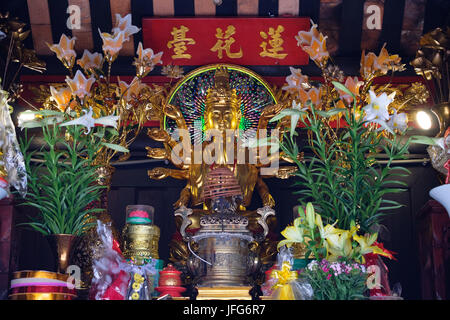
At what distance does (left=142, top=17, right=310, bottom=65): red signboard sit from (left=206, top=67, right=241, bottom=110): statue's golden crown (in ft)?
0.55

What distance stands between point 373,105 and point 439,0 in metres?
1.38

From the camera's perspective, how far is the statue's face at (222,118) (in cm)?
354

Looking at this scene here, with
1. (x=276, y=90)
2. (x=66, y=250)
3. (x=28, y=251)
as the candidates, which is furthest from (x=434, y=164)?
(x=28, y=251)

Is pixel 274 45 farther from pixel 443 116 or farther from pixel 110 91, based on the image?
pixel 443 116

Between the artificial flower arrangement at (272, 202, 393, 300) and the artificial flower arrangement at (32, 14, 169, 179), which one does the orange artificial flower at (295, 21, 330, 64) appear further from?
the artificial flower arrangement at (272, 202, 393, 300)

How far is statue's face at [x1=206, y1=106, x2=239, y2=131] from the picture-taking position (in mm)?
3537

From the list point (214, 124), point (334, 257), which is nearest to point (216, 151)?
point (214, 124)

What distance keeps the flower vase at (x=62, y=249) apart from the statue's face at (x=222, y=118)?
1.27 meters

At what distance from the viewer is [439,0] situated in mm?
3527

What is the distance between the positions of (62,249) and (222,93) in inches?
56.7

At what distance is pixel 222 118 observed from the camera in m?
3.55

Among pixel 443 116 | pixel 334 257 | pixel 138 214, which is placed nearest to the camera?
pixel 334 257

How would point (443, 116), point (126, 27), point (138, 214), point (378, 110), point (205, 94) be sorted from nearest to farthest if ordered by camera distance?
point (378, 110) → point (138, 214) → point (443, 116) → point (126, 27) → point (205, 94)
